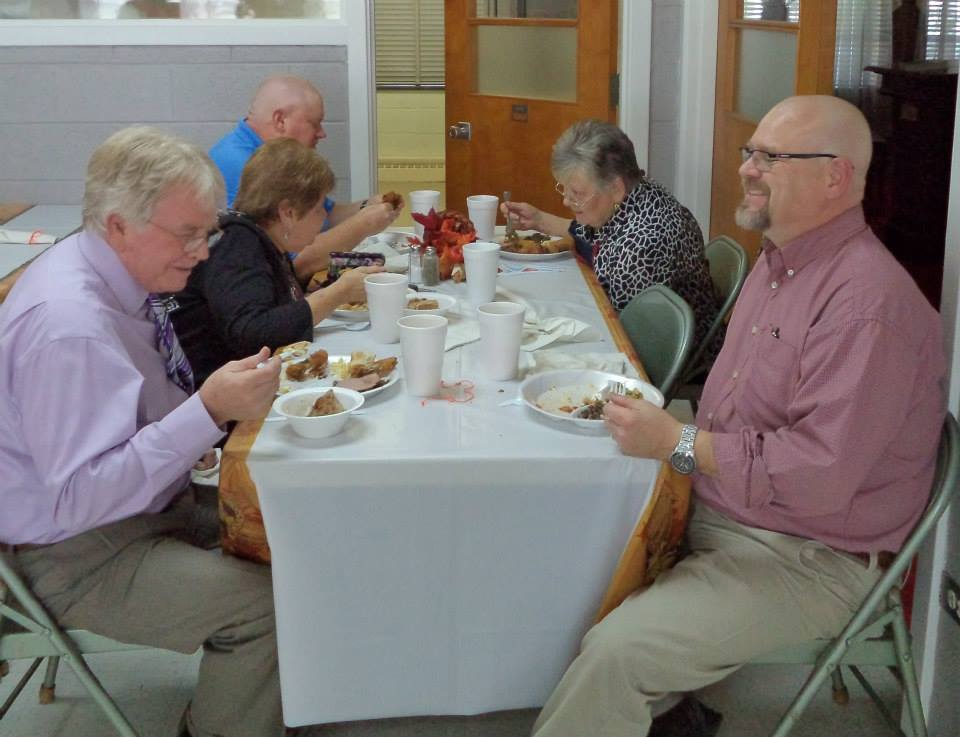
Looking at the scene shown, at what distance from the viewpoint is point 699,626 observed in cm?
176

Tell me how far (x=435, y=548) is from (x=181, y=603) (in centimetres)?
44

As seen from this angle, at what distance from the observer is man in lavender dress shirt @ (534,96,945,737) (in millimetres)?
1697

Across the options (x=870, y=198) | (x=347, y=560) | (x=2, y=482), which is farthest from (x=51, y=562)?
(x=870, y=198)

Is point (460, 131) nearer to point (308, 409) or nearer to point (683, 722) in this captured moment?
point (308, 409)

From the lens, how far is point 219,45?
428 centimetres

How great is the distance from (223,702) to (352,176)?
9.56ft

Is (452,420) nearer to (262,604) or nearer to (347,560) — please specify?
(347,560)

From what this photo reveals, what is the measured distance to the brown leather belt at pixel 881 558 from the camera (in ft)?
6.06

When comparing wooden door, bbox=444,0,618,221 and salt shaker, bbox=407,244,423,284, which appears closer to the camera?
salt shaker, bbox=407,244,423,284

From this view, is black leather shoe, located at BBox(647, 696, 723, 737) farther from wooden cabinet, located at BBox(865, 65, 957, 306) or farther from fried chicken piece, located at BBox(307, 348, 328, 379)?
wooden cabinet, located at BBox(865, 65, 957, 306)

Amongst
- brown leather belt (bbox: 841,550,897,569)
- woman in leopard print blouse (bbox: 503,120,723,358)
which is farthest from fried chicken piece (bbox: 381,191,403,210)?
brown leather belt (bbox: 841,550,897,569)

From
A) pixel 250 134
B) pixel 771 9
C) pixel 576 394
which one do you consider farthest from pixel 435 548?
pixel 771 9

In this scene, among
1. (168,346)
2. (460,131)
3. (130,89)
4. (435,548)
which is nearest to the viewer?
(435,548)

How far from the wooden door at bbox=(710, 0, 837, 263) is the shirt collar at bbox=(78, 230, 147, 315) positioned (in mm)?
2137
